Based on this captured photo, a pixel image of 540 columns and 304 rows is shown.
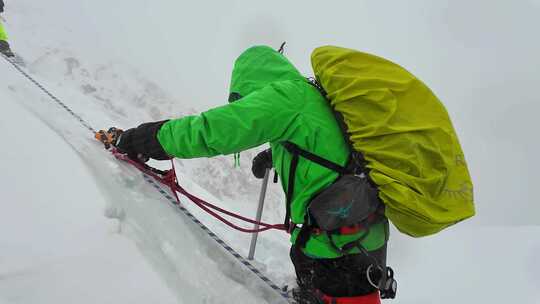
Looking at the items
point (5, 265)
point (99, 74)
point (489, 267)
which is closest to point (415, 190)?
point (5, 265)

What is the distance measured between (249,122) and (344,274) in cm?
128

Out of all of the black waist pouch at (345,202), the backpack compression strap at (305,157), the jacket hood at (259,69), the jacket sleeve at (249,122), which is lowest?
the black waist pouch at (345,202)

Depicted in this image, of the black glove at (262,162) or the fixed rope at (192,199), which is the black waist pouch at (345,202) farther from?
the black glove at (262,162)

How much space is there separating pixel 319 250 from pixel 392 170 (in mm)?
810

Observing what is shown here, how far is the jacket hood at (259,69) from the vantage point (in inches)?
102

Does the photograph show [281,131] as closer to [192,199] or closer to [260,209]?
[192,199]

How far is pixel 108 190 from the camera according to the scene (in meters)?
3.44

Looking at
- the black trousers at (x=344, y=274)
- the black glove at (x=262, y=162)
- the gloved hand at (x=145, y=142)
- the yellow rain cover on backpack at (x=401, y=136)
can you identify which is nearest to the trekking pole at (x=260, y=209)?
the black glove at (x=262, y=162)

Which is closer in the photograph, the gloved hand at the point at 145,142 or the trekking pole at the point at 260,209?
the gloved hand at the point at 145,142

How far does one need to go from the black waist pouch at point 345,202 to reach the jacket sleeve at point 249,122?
40 centimetres

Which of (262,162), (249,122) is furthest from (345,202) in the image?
(262,162)

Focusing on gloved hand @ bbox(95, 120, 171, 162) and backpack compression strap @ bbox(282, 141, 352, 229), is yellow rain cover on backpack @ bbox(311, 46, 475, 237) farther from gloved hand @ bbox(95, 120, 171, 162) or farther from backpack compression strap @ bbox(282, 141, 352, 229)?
gloved hand @ bbox(95, 120, 171, 162)

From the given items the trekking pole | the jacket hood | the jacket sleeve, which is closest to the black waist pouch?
the jacket sleeve

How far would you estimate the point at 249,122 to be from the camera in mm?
2133
